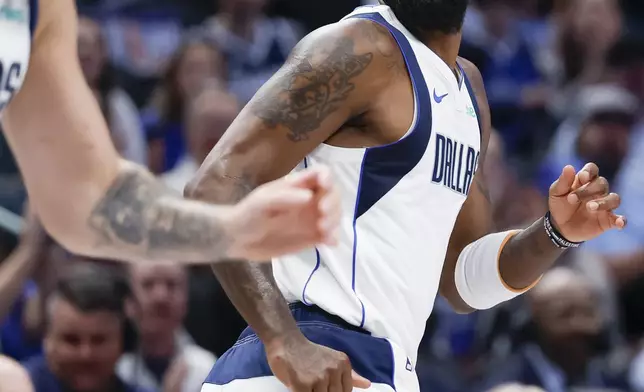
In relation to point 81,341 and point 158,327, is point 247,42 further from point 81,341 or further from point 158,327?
point 81,341

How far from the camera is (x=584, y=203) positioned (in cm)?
334

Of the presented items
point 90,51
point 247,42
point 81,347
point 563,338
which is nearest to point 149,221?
point 81,347

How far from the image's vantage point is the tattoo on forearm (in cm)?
196

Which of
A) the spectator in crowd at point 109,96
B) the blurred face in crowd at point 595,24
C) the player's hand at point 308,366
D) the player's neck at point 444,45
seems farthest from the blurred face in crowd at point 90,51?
the player's hand at point 308,366

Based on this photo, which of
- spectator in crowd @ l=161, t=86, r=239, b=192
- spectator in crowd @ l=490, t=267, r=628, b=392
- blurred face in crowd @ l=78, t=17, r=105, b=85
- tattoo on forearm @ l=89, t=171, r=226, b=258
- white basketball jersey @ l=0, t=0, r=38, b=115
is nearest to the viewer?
tattoo on forearm @ l=89, t=171, r=226, b=258

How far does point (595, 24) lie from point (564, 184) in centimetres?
449

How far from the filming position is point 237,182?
2.77 meters

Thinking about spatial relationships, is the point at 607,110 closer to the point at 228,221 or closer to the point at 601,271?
the point at 601,271

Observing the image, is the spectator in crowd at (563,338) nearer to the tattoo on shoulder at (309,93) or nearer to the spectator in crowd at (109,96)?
the spectator in crowd at (109,96)

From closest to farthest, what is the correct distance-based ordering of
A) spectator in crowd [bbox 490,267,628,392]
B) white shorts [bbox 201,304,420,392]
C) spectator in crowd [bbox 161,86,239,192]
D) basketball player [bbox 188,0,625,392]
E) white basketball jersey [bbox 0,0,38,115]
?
white basketball jersey [bbox 0,0,38,115], basketball player [bbox 188,0,625,392], white shorts [bbox 201,304,420,392], spectator in crowd [bbox 490,267,628,392], spectator in crowd [bbox 161,86,239,192]

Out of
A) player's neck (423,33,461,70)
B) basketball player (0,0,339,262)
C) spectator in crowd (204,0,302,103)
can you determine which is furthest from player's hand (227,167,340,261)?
spectator in crowd (204,0,302,103)

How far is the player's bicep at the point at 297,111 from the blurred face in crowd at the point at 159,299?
100 inches

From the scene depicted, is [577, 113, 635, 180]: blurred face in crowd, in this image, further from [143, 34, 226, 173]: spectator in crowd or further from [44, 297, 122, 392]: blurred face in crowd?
[44, 297, 122, 392]: blurred face in crowd

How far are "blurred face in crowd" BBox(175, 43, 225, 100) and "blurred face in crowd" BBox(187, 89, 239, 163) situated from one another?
22.4 inches
